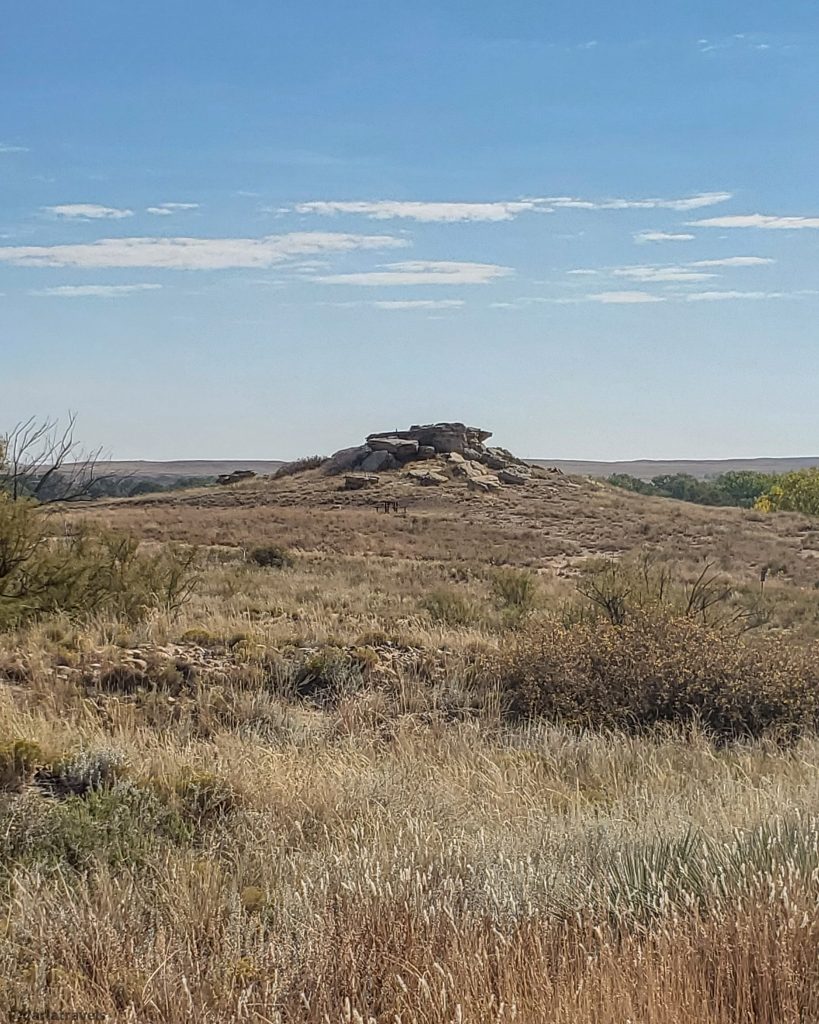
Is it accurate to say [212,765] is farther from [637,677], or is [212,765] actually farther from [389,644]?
[389,644]

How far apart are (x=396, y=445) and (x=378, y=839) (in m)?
72.0

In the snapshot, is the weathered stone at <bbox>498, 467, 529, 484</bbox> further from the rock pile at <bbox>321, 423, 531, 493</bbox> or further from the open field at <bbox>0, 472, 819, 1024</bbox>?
the open field at <bbox>0, 472, 819, 1024</bbox>

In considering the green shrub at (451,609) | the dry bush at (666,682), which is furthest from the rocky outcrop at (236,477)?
the dry bush at (666,682)

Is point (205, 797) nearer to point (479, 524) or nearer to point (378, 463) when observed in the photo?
point (479, 524)

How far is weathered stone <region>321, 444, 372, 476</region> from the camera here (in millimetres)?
75938

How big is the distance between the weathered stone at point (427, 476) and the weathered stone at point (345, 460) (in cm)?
780

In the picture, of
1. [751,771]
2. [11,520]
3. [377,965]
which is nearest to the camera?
[377,965]

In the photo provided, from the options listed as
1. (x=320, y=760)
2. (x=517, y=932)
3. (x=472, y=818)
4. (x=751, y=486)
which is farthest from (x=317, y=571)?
(x=751, y=486)

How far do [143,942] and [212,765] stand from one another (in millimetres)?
2957

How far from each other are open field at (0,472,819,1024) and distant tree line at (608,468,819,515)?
69.3 m

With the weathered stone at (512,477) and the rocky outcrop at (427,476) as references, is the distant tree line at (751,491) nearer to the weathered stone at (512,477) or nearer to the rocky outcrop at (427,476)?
the weathered stone at (512,477)

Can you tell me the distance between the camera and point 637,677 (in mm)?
9688

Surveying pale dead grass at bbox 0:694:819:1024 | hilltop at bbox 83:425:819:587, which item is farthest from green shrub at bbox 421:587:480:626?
hilltop at bbox 83:425:819:587

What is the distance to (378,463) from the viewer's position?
73688 mm
